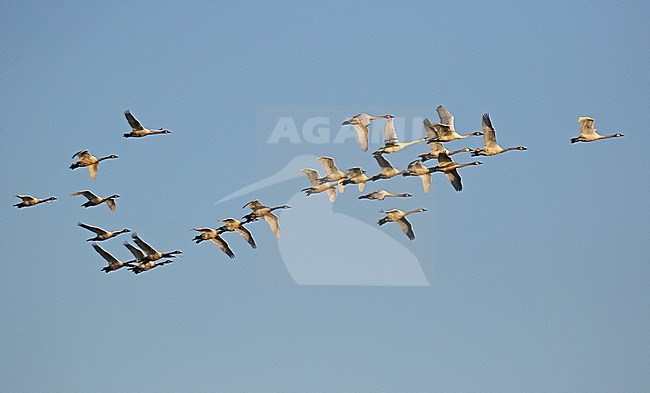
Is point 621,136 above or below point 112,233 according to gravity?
above

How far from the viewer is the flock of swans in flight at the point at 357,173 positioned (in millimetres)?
63281

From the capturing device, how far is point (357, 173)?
2628 inches

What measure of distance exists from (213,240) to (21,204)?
6.68m

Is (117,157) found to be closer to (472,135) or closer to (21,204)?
(21,204)

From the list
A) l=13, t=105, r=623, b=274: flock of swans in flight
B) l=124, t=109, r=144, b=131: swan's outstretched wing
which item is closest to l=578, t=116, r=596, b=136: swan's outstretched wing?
l=13, t=105, r=623, b=274: flock of swans in flight

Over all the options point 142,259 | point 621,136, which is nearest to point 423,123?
point 621,136

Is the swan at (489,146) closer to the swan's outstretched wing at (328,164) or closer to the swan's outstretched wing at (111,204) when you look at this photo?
the swan's outstretched wing at (328,164)

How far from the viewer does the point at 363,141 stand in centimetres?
6297

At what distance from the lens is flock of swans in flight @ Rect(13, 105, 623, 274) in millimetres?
63281

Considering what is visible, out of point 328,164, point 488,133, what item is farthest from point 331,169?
point 488,133

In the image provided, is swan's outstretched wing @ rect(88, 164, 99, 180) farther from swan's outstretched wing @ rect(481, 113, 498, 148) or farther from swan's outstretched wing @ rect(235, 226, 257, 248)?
swan's outstretched wing @ rect(481, 113, 498, 148)

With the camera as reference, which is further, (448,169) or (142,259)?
(142,259)

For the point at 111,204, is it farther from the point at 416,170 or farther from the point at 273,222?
the point at 416,170

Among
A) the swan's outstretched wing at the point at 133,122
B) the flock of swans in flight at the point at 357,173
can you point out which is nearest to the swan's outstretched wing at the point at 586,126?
the flock of swans in flight at the point at 357,173
